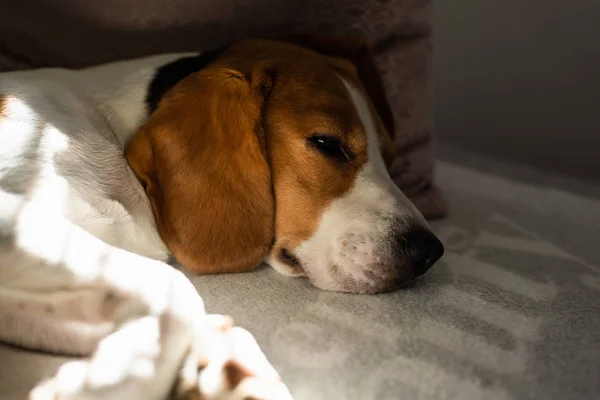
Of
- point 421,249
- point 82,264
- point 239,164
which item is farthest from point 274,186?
point 82,264

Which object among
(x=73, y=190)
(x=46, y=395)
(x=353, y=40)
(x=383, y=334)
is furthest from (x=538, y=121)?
(x=46, y=395)

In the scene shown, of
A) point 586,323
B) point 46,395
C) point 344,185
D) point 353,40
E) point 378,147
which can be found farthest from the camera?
point 353,40

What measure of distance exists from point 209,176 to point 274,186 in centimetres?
15

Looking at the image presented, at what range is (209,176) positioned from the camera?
4.30 ft

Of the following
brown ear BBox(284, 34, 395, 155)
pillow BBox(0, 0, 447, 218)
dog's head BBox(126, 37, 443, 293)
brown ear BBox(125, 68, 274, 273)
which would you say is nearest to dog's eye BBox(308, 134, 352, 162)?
dog's head BBox(126, 37, 443, 293)

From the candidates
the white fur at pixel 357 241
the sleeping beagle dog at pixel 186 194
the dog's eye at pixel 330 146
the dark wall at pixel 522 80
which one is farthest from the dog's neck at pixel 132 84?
the dark wall at pixel 522 80

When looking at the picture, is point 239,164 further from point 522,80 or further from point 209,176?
point 522,80

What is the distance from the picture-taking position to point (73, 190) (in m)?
1.20

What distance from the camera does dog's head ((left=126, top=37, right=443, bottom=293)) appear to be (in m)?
1.30

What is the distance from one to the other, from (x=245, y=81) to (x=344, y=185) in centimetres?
31

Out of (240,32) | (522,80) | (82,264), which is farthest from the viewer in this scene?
(522,80)

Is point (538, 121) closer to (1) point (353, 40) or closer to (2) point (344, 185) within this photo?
(1) point (353, 40)

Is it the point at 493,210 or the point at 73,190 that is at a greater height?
the point at 73,190

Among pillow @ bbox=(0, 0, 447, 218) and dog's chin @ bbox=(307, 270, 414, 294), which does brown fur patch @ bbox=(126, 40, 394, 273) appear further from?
pillow @ bbox=(0, 0, 447, 218)
